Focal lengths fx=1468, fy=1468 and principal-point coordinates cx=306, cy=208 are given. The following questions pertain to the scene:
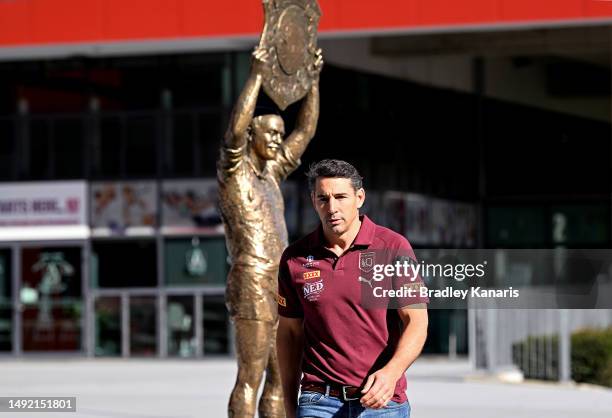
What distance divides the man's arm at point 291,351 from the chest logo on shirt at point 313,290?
0.70ft

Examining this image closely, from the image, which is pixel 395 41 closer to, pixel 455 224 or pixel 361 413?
pixel 455 224

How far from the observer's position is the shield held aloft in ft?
32.3

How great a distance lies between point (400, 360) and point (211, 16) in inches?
848

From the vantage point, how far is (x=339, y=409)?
5.71 metres

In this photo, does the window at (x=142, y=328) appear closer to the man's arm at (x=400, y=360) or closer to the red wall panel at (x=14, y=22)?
the red wall panel at (x=14, y=22)

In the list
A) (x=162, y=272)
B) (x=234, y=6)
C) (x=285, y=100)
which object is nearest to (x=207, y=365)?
(x=162, y=272)

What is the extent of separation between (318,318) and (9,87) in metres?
25.8

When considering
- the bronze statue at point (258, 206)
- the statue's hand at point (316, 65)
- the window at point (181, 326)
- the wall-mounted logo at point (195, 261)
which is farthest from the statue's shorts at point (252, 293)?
the window at point (181, 326)

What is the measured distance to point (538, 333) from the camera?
63.3 ft

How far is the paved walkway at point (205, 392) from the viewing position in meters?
15.1

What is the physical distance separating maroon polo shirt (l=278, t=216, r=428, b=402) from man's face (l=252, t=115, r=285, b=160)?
4.07m

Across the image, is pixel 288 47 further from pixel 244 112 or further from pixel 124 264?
pixel 124 264

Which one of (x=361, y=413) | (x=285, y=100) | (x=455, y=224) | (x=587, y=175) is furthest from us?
(x=587, y=175)

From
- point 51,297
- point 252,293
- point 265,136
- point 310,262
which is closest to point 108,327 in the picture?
point 51,297
